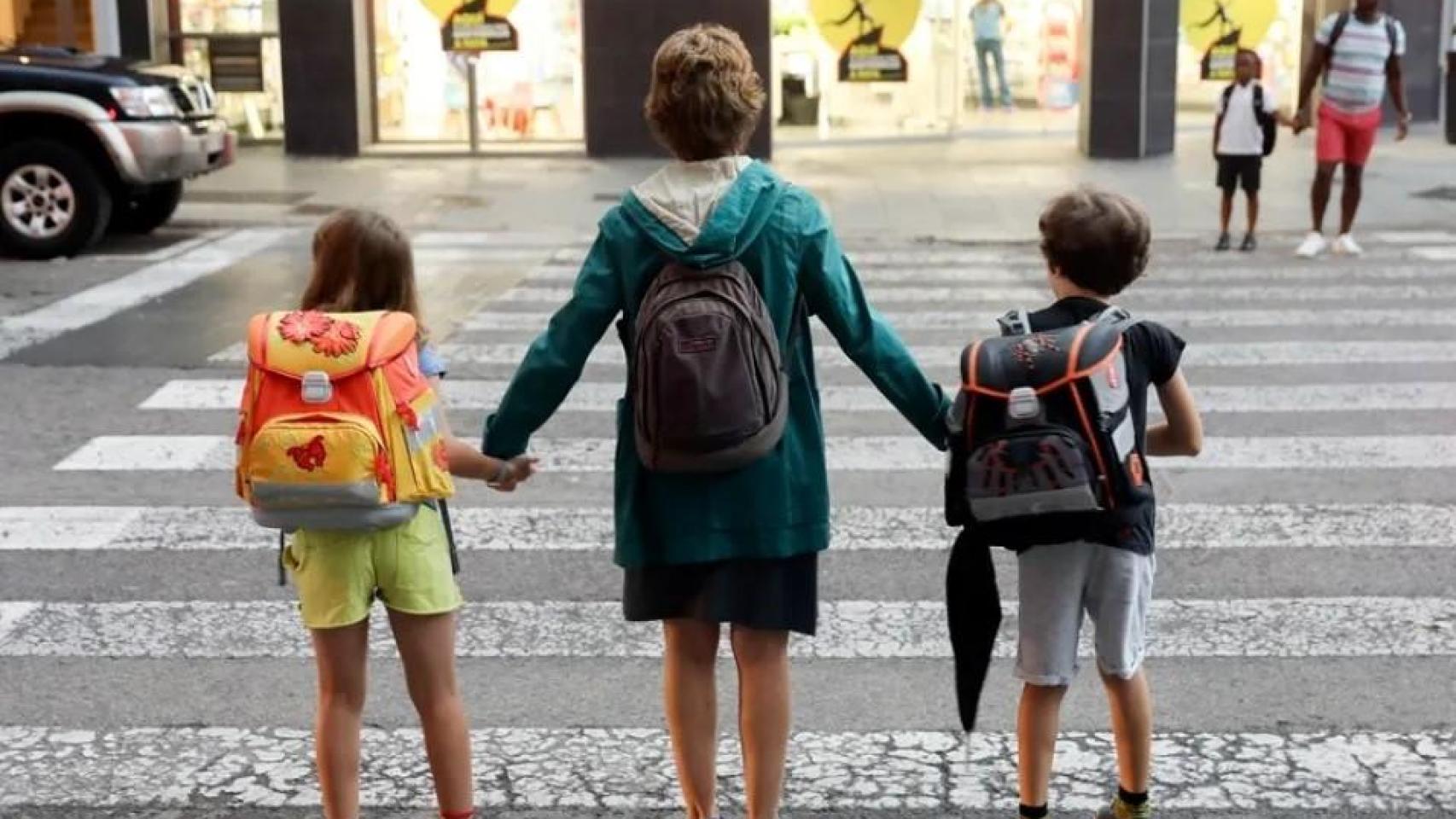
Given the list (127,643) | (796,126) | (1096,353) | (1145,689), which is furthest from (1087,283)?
(796,126)

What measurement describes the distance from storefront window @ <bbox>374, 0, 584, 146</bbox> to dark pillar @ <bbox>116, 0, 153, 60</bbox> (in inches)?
99.9

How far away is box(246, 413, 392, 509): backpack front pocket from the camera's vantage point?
3.83 m

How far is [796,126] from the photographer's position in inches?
885

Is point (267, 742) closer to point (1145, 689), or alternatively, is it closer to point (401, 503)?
point (401, 503)

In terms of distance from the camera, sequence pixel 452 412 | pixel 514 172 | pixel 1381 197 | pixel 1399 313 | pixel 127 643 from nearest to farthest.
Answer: pixel 127 643 → pixel 452 412 → pixel 1399 313 → pixel 1381 197 → pixel 514 172

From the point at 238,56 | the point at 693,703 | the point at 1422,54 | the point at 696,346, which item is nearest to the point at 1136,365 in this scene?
the point at 696,346

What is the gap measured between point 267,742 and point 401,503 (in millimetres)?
1375

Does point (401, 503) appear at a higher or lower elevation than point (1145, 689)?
higher

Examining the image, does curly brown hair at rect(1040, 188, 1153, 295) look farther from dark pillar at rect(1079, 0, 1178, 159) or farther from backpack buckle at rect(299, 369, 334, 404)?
dark pillar at rect(1079, 0, 1178, 159)

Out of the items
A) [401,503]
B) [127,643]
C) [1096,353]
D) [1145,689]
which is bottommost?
[127,643]

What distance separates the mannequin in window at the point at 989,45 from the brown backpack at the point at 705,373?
1964 centimetres

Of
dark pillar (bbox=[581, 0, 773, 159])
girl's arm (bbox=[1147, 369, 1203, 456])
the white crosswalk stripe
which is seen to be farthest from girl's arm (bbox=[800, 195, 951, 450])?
dark pillar (bbox=[581, 0, 773, 159])

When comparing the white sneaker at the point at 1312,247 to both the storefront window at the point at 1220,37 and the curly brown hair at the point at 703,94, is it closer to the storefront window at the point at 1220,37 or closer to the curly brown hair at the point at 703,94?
the storefront window at the point at 1220,37

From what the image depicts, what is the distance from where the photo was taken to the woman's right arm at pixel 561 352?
394 centimetres
